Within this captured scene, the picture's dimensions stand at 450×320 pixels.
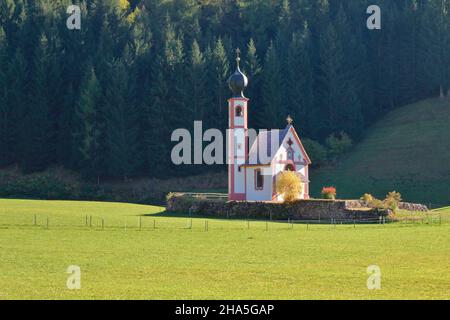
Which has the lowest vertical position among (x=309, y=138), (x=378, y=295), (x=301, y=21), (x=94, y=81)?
(x=378, y=295)

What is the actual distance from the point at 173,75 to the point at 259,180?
88.2 feet

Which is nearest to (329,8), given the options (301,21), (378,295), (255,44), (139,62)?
(301,21)

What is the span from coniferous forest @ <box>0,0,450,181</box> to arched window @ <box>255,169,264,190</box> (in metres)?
20.6

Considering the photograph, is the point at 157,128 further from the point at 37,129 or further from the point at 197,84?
the point at 37,129

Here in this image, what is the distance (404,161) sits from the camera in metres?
77.0

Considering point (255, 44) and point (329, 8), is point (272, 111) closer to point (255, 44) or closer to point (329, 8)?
point (255, 44)

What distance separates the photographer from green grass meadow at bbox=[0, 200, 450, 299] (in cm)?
2489

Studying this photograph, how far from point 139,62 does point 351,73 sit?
22177 mm

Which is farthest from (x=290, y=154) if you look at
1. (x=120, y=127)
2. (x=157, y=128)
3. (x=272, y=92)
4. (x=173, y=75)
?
(x=173, y=75)

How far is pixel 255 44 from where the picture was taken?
313 feet

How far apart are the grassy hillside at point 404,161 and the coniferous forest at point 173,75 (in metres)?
3.22

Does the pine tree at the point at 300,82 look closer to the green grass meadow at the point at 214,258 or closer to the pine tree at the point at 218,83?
the pine tree at the point at 218,83
